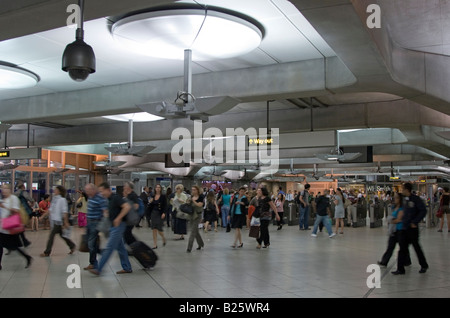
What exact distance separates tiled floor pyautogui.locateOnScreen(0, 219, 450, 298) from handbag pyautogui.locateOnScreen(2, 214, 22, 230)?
85 cm

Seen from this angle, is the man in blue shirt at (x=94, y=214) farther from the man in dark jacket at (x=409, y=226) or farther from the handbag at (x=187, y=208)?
the man in dark jacket at (x=409, y=226)

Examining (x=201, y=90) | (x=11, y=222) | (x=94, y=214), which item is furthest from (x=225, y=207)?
(x=11, y=222)

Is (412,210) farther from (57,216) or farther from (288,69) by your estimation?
(57,216)

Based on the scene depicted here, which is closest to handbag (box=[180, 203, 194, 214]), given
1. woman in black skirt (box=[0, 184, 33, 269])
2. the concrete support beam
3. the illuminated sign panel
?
the concrete support beam

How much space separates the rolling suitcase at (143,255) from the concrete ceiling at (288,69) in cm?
392

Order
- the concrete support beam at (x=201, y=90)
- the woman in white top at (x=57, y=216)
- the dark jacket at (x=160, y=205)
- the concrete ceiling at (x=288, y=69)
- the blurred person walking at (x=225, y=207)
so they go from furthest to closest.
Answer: the blurred person walking at (x=225, y=207), the dark jacket at (x=160, y=205), the woman in white top at (x=57, y=216), the concrete support beam at (x=201, y=90), the concrete ceiling at (x=288, y=69)

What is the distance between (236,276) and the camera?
26.7 feet

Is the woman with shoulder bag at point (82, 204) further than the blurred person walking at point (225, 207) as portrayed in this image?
No

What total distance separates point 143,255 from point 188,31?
162 inches

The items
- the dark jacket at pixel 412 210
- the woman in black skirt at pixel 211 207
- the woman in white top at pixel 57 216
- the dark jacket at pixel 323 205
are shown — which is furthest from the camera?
the dark jacket at pixel 323 205

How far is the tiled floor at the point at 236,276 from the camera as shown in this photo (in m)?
6.82

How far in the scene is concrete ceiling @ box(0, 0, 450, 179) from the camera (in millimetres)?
6059

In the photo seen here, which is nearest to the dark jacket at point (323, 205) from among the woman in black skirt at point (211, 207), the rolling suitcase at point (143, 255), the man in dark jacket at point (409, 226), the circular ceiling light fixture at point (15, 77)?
the woman in black skirt at point (211, 207)

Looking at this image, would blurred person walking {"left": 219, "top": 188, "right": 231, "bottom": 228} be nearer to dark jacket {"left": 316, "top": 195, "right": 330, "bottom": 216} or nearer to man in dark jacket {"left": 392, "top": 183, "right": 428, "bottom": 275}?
dark jacket {"left": 316, "top": 195, "right": 330, "bottom": 216}
